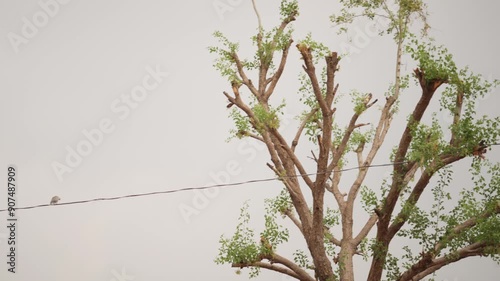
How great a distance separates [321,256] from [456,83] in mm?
3355

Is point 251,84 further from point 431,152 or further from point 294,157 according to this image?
point 431,152

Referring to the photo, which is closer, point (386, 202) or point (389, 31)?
point (386, 202)

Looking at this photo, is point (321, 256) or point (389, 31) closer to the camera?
point (321, 256)

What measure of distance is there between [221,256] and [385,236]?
2.72m

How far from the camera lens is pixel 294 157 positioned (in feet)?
32.3

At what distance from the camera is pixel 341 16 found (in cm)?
1144

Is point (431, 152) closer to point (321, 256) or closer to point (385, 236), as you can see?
point (385, 236)

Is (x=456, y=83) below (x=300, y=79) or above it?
below

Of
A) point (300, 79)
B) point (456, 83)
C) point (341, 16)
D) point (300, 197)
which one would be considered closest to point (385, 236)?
point (300, 197)

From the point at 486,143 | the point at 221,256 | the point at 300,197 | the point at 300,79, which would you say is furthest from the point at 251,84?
the point at 486,143

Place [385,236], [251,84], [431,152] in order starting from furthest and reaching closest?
[251,84] < [385,236] < [431,152]

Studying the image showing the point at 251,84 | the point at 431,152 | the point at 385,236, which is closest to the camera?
the point at 431,152

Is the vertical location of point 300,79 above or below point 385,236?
above

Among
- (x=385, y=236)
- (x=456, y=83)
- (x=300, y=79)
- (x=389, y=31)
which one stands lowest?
(x=385, y=236)
